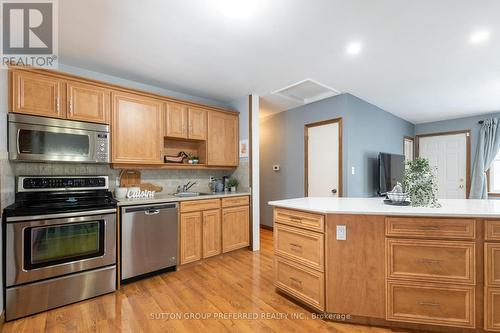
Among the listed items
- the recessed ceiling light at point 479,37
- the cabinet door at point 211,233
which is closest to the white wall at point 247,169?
the cabinet door at point 211,233

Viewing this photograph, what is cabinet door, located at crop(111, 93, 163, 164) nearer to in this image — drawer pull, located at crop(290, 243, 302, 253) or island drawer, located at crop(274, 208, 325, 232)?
island drawer, located at crop(274, 208, 325, 232)

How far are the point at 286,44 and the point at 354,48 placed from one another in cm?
73

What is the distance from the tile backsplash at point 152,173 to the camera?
2.46 m

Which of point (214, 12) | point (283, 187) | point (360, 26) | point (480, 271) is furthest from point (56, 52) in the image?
point (480, 271)

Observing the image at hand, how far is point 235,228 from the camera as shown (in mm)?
3492

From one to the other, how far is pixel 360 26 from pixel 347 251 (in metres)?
1.94

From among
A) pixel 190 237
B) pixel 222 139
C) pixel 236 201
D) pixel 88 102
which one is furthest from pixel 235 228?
pixel 88 102

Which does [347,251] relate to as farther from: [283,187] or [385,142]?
[385,142]

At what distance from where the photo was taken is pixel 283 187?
4.74 meters

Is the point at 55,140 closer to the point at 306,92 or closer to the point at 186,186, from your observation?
the point at 186,186

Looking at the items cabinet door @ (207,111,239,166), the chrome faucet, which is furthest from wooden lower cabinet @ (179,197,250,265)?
cabinet door @ (207,111,239,166)

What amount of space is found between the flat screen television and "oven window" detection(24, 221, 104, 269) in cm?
421

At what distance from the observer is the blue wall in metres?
3.75

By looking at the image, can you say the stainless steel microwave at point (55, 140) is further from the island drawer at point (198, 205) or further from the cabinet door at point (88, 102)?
the island drawer at point (198, 205)
